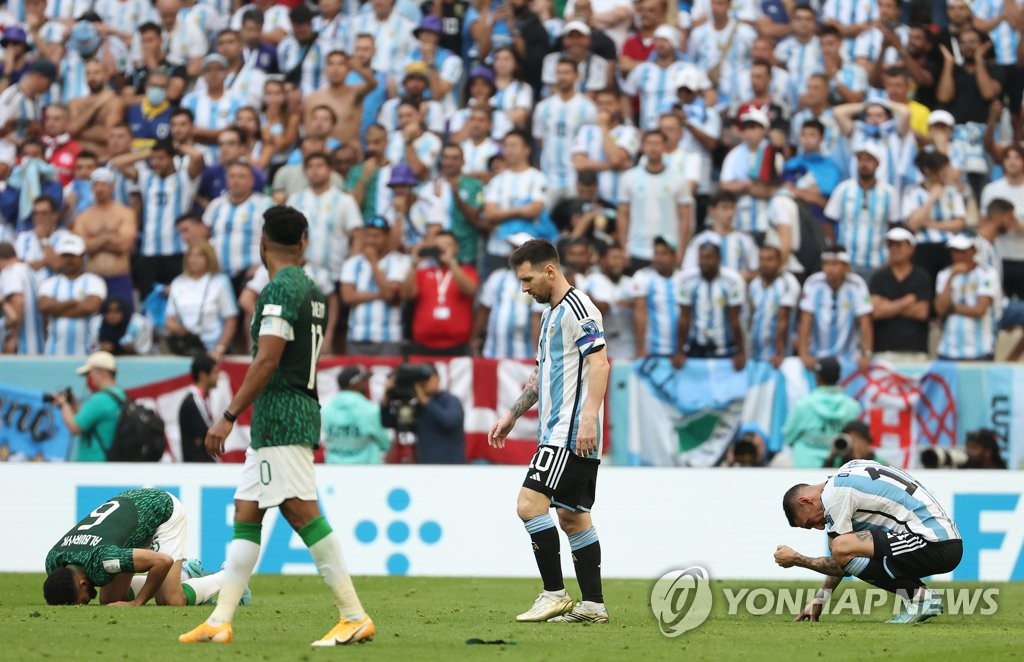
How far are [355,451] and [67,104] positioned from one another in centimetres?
909

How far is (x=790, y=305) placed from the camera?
61.7ft

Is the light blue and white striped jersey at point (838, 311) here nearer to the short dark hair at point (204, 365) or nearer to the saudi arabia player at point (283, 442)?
the short dark hair at point (204, 365)

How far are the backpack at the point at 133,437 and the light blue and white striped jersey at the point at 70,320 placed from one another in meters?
3.40

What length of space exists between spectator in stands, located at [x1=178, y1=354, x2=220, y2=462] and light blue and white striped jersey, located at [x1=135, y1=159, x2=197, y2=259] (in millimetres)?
3600

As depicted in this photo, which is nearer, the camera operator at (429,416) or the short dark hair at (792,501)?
the short dark hair at (792,501)

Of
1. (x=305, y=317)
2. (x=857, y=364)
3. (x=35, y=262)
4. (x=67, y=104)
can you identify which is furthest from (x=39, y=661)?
(x=67, y=104)

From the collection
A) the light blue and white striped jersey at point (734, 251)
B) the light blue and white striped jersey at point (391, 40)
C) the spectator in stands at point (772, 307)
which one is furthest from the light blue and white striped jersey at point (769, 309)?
the light blue and white striped jersey at point (391, 40)

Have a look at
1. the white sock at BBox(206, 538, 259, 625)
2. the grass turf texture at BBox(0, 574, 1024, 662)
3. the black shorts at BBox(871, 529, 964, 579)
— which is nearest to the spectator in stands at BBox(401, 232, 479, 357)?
the grass turf texture at BBox(0, 574, 1024, 662)

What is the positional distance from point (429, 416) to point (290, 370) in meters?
8.53

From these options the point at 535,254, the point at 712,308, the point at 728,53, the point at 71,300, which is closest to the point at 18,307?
the point at 71,300

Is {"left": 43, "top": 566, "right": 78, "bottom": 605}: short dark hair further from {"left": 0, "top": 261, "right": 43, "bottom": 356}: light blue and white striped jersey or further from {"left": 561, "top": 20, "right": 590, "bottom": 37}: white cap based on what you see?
{"left": 561, "top": 20, "right": 590, "bottom": 37}: white cap

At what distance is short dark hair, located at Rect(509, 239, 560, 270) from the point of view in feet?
33.3

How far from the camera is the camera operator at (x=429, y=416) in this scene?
17.1m

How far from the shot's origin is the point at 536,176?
19797 millimetres
